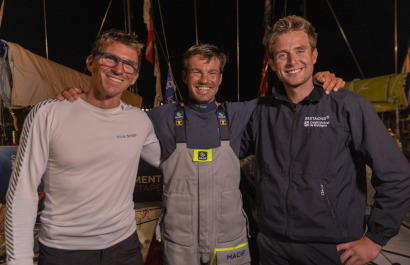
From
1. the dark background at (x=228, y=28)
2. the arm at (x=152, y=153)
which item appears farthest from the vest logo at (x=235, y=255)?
the dark background at (x=228, y=28)

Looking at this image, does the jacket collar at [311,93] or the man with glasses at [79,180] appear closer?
the man with glasses at [79,180]

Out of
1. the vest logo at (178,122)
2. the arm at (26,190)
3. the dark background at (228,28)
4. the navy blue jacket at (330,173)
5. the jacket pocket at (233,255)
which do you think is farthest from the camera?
the dark background at (228,28)

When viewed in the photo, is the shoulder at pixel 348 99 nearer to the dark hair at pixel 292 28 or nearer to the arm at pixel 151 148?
the dark hair at pixel 292 28

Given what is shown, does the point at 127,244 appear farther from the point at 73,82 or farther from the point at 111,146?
the point at 73,82

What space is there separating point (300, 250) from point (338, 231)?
29cm

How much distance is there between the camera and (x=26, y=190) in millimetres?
1491

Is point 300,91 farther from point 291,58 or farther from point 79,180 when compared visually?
point 79,180

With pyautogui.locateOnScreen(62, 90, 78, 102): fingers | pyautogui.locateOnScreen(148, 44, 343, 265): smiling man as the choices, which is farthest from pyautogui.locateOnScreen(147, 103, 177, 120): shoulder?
pyautogui.locateOnScreen(62, 90, 78, 102): fingers

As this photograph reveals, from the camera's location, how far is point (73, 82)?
3.05m

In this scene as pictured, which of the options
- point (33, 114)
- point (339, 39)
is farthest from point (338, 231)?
point (339, 39)

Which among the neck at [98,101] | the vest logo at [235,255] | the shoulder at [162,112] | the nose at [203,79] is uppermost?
the nose at [203,79]

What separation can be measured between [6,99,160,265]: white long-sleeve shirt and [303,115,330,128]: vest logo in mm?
1273

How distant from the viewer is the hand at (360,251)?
1604 mm

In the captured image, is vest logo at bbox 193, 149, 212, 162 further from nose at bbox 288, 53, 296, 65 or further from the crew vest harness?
nose at bbox 288, 53, 296, 65
